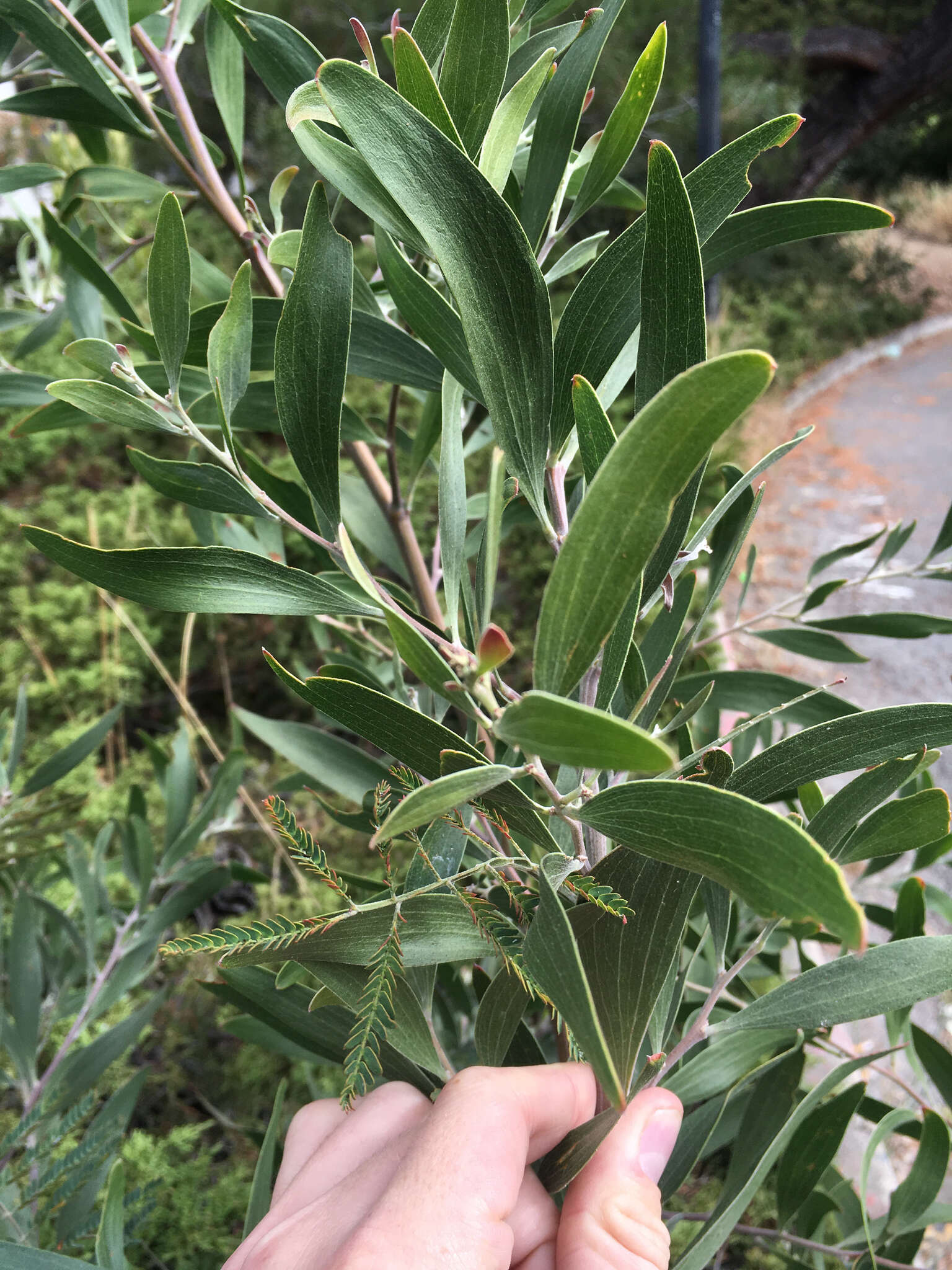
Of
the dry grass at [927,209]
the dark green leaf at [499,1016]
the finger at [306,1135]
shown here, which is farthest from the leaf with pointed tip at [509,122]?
the dry grass at [927,209]

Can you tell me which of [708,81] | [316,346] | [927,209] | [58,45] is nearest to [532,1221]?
[316,346]


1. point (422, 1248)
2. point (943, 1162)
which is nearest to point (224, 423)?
point (422, 1248)

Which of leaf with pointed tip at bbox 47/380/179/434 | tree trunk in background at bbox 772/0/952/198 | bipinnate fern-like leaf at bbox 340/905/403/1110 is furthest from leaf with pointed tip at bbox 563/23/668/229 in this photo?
tree trunk in background at bbox 772/0/952/198

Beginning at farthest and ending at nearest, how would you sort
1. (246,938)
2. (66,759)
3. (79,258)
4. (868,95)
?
1. (868,95)
2. (66,759)
3. (79,258)
4. (246,938)

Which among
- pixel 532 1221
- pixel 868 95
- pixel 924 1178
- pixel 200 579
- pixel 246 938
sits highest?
pixel 868 95

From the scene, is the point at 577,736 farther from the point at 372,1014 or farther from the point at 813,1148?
the point at 813,1148

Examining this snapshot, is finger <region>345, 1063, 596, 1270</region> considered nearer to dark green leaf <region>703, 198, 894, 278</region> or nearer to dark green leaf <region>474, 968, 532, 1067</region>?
dark green leaf <region>474, 968, 532, 1067</region>
